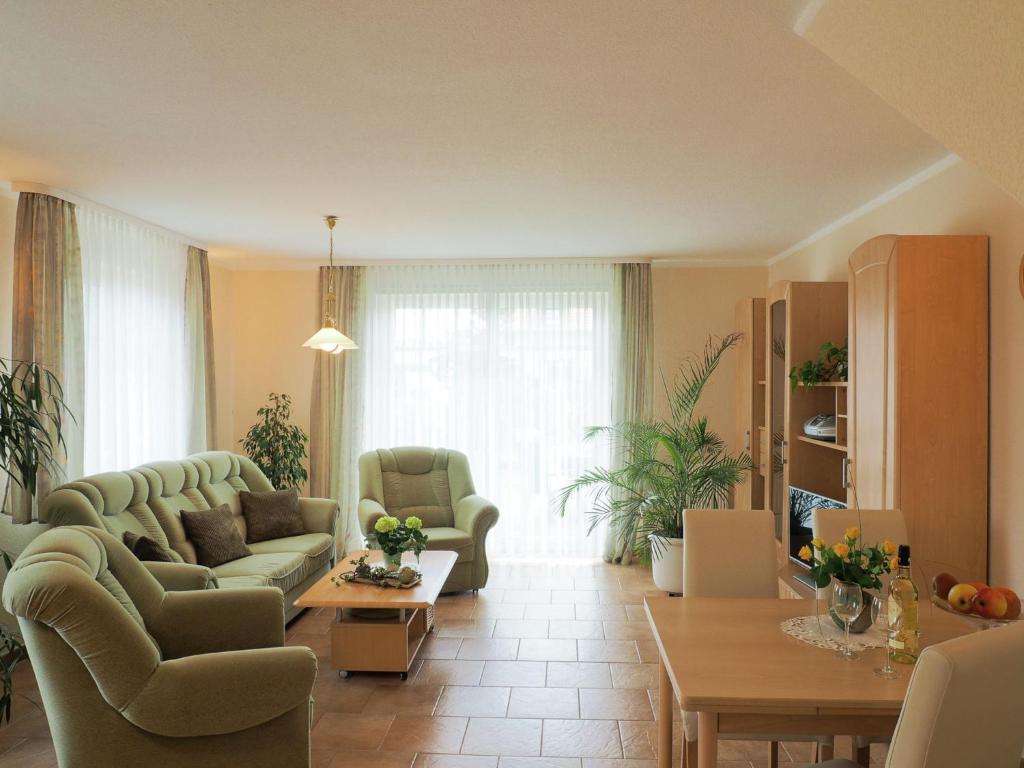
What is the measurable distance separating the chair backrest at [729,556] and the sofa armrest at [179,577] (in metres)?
2.15

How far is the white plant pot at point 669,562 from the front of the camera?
211 inches

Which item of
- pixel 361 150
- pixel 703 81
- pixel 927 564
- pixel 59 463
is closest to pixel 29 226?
pixel 59 463

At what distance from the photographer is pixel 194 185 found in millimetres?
4082

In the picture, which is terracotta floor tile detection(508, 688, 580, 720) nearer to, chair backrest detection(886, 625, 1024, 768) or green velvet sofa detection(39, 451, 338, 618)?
green velvet sofa detection(39, 451, 338, 618)

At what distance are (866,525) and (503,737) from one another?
173 cm

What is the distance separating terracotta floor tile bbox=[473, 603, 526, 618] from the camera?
16.2 feet

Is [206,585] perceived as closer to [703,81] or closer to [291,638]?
[291,638]

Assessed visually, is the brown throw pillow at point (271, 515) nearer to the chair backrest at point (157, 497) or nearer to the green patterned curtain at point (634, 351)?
the chair backrest at point (157, 497)

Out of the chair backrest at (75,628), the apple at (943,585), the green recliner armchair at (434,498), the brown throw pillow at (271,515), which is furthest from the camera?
the green recliner armchair at (434,498)

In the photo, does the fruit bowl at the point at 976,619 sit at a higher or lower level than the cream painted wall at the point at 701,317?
lower

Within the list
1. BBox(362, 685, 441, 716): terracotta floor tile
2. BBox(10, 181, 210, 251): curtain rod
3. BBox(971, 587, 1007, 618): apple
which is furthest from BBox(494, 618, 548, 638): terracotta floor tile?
BBox(10, 181, 210, 251): curtain rod

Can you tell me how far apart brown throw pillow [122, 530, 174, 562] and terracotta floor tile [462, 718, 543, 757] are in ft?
5.70

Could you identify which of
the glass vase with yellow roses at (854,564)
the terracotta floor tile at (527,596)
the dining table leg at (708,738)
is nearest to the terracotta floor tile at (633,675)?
the terracotta floor tile at (527,596)

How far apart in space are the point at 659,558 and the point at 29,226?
4.41 meters
